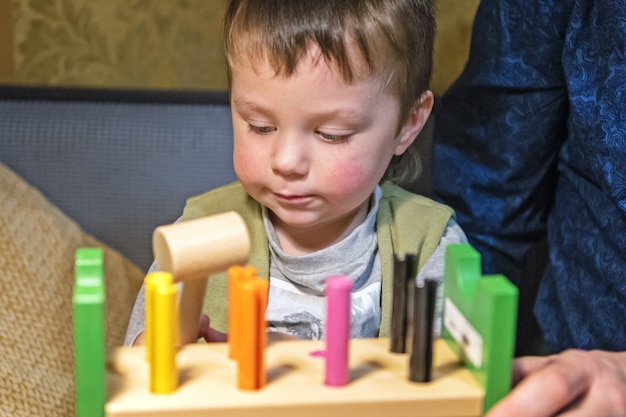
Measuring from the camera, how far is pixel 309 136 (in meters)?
0.87

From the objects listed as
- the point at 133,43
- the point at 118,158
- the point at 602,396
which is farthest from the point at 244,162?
the point at 133,43

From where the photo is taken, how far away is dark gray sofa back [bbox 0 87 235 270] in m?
1.41

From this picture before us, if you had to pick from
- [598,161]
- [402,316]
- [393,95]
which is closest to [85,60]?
[393,95]

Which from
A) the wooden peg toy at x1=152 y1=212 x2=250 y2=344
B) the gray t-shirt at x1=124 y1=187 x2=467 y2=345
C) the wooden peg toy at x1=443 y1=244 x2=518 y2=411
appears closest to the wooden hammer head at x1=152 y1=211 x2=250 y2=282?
A: the wooden peg toy at x1=152 y1=212 x2=250 y2=344

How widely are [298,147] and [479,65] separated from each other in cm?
47

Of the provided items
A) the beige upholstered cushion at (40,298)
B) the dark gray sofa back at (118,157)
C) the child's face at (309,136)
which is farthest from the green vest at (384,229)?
the dark gray sofa back at (118,157)

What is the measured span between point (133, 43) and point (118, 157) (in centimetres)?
33

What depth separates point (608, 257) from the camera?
1041mm

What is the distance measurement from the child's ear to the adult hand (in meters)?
0.35

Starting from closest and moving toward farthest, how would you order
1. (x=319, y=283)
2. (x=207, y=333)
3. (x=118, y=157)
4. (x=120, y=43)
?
(x=207, y=333)
(x=319, y=283)
(x=118, y=157)
(x=120, y=43)

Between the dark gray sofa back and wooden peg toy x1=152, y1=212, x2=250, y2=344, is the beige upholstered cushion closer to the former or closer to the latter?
the dark gray sofa back

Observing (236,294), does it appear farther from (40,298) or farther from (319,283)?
(40,298)

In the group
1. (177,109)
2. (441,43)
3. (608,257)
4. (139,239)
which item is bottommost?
(139,239)

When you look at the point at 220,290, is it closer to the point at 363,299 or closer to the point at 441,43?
the point at 363,299
